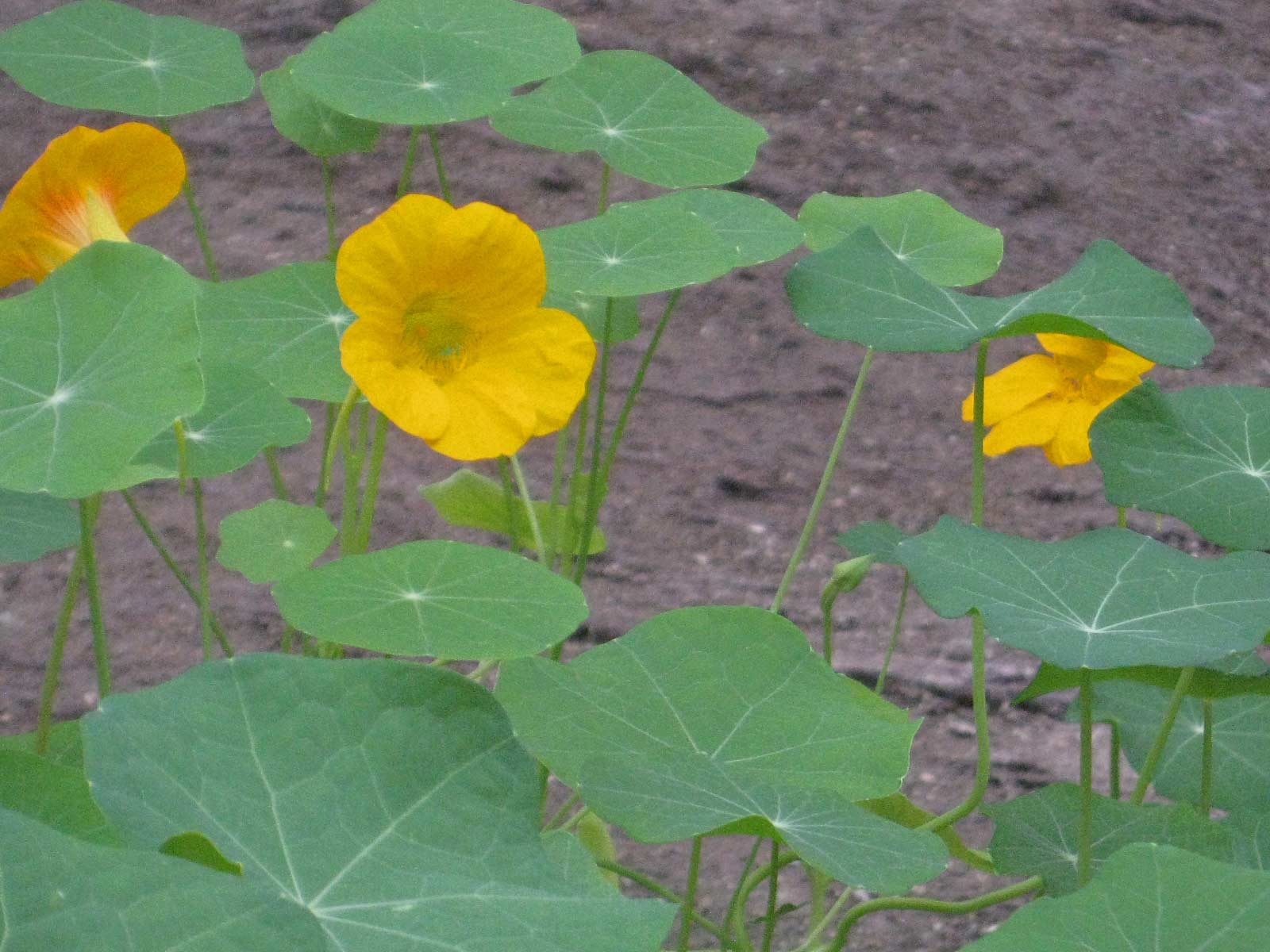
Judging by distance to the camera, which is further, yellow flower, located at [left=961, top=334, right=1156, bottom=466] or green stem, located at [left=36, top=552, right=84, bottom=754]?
yellow flower, located at [left=961, top=334, right=1156, bottom=466]

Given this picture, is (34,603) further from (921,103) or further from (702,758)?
(921,103)

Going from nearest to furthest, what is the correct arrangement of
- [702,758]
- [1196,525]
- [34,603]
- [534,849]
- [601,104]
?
[534,849]
[702,758]
[1196,525]
[601,104]
[34,603]

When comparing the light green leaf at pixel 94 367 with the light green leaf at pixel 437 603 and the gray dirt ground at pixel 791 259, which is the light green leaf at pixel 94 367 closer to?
the light green leaf at pixel 437 603

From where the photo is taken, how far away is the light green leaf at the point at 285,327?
933 mm

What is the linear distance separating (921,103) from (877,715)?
1547mm

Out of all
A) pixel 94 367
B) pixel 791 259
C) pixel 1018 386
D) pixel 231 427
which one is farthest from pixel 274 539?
pixel 791 259

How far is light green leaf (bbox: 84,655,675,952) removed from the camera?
0.50 metres

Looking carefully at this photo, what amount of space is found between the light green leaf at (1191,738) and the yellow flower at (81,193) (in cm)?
77

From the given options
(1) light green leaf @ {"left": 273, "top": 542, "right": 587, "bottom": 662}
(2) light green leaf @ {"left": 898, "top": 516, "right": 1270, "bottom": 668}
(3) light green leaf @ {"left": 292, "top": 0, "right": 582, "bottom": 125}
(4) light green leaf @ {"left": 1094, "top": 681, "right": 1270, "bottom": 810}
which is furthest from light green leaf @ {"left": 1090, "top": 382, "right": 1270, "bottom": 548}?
(3) light green leaf @ {"left": 292, "top": 0, "right": 582, "bottom": 125}

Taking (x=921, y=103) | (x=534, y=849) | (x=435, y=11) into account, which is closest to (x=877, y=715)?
(x=534, y=849)

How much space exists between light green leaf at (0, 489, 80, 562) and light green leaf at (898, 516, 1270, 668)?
523 mm

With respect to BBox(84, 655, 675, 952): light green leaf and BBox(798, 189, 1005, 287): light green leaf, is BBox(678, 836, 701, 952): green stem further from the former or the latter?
BBox(798, 189, 1005, 287): light green leaf

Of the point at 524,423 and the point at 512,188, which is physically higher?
the point at 524,423

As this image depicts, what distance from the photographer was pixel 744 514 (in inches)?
67.6
